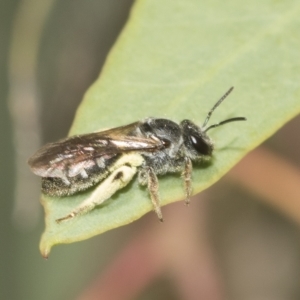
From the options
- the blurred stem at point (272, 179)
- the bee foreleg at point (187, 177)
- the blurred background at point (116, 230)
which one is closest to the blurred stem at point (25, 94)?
the blurred background at point (116, 230)

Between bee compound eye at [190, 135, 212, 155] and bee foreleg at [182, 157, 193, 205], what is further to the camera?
bee compound eye at [190, 135, 212, 155]

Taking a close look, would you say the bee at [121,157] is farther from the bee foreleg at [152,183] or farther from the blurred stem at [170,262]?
the blurred stem at [170,262]

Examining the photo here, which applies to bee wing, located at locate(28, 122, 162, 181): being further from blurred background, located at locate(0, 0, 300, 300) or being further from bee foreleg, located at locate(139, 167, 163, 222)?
blurred background, located at locate(0, 0, 300, 300)

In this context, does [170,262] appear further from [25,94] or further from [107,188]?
[107,188]

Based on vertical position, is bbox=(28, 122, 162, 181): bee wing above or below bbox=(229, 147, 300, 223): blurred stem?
above

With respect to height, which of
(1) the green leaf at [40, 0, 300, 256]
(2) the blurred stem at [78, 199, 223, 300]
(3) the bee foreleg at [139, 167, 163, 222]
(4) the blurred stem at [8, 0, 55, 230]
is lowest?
(2) the blurred stem at [78, 199, 223, 300]

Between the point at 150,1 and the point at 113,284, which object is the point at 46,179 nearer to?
the point at 150,1

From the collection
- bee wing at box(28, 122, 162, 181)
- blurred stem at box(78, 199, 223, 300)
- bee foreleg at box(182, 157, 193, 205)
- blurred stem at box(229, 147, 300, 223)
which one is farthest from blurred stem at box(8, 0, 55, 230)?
bee foreleg at box(182, 157, 193, 205)

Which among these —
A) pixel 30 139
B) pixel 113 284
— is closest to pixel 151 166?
pixel 113 284
